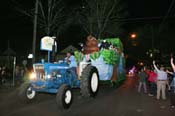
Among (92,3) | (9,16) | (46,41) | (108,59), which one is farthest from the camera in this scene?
(92,3)

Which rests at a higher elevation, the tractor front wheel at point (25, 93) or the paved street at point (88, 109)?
the tractor front wheel at point (25, 93)

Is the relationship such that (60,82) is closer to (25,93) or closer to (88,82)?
(88,82)

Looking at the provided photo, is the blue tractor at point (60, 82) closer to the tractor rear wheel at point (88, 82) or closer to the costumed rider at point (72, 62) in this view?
the tractor rear wheel at point (88, 82)

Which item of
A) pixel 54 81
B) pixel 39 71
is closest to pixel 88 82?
pixel 54 81

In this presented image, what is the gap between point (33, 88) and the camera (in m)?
12.6

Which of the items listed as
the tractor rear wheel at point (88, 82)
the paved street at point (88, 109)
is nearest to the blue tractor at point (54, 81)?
the tractor rear wheel at point (88, 82)

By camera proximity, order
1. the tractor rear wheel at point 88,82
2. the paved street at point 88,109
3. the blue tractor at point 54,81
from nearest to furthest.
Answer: the paved street at point 88,109, the blue tractor at point 54,81, the tractor rear wheel at point 88,82

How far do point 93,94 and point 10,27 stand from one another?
96.8 feet

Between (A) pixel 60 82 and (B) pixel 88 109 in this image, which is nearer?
(B) pixel 88 109

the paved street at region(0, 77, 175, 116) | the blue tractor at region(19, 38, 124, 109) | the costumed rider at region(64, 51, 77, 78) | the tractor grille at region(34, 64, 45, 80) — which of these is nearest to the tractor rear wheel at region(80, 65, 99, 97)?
the blue tractor at region(19, 38, 124, 109)

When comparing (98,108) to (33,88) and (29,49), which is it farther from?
(29,49)

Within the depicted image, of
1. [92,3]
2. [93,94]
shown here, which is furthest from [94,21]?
[93,94]

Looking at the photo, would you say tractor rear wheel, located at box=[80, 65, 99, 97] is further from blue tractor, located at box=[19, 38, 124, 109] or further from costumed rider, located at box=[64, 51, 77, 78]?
costumed rider, located at box=[64, 51, 77, 78]

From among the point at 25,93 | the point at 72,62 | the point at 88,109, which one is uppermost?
the point at 72,62
